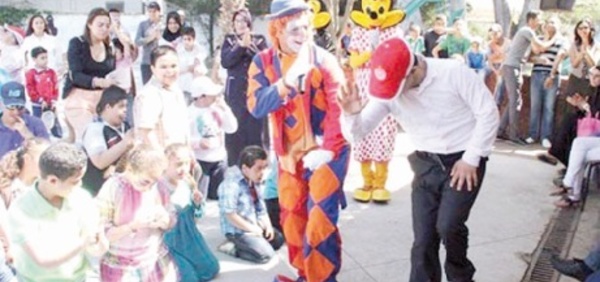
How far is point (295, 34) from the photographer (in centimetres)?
314

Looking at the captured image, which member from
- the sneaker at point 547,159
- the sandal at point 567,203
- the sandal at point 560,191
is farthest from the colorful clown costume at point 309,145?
the sneaker at point 547,159

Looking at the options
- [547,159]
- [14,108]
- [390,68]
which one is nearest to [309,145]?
[390,68]

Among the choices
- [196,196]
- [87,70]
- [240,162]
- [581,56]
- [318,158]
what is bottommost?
[196,196]

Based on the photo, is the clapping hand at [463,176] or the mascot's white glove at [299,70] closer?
the clapping hand at [463,176]

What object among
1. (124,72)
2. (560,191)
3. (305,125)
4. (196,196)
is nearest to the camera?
(305,125)

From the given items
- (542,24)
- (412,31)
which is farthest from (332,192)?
(412,31)

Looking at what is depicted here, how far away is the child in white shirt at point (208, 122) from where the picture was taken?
182 inches

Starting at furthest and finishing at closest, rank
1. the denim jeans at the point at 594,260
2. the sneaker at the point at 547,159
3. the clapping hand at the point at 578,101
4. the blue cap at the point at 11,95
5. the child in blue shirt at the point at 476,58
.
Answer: the child in blue shirt at the point at 476,58, the sneaker at the point at 547,159, the clapping hand at the point at 578,101, the blue cap at the point at 11,95, the denim jeans at the point at 594,260

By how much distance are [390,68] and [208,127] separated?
2148 millimetres

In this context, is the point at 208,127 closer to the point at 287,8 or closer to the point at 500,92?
the point at 287,8

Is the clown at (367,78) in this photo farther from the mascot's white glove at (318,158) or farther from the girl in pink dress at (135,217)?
the girl in pink dress at (135,217)

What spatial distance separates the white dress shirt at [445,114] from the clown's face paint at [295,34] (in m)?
0.42

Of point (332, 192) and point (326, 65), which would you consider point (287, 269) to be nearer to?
point (332, 192)

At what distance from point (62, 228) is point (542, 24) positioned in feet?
22.7
